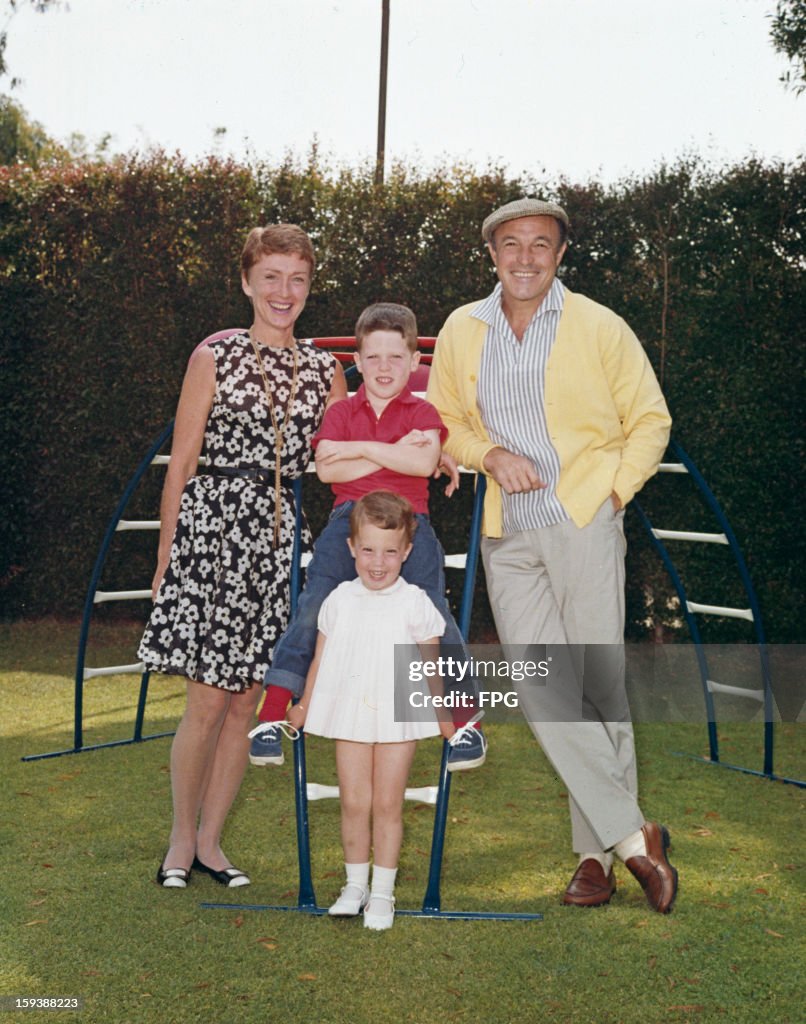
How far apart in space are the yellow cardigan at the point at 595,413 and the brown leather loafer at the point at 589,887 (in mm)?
1055

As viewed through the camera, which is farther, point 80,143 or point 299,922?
point 80,143

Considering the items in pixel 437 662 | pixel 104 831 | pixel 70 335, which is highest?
pixel 70 335

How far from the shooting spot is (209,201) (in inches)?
325

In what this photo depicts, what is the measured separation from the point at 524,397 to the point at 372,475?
0.55 meters

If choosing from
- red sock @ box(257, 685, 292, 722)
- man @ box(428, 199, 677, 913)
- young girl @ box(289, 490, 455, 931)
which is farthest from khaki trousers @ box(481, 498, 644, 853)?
red sock @ box(257, 685, 292, 722)

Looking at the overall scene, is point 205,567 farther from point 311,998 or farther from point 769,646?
point 769,646

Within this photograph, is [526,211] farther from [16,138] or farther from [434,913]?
[16,138]

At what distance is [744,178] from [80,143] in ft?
84.8

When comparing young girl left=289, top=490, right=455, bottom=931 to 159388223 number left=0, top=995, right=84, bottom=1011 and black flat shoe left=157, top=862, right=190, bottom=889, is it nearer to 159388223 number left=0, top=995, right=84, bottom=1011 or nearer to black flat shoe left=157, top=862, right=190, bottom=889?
black flat shoe left=157, top=862, right=190, bottom=889

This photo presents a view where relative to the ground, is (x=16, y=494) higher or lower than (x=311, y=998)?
higher

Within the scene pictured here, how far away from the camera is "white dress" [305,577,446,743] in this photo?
3.24 metres

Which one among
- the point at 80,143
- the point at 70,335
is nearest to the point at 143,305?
the point at 70,335

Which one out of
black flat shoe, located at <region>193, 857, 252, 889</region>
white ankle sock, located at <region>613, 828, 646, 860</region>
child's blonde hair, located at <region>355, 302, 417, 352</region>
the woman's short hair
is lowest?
black flat shoe, located at <region>193, 857, 252, 889</region>

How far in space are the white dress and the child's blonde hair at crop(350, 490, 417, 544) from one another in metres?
0.18
